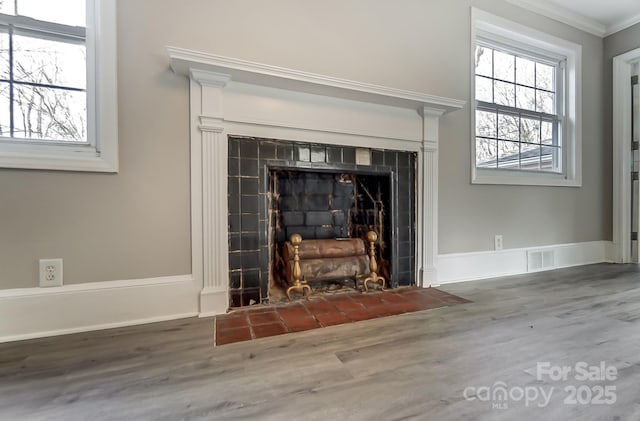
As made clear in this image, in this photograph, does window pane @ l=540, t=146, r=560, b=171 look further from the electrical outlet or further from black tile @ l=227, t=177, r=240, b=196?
the electrical outlet

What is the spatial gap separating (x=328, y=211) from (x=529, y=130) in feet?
7.68

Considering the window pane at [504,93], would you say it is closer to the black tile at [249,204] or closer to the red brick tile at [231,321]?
the black tile at [249,204]

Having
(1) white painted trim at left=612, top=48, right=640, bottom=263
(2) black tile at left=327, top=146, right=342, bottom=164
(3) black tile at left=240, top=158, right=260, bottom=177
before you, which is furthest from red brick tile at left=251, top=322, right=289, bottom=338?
(1) white painted trim at left=612, top=48, right=640, bottom=263

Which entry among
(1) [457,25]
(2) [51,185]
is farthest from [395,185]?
(2) [51,185]

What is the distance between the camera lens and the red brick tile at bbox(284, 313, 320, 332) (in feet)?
5.15

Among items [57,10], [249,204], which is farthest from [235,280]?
[57,10]

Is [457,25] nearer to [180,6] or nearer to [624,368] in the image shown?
[180,6]

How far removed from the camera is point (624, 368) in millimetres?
1177

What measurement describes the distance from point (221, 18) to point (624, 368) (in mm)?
2770

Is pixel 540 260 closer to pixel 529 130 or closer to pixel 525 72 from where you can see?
pixel 529 130

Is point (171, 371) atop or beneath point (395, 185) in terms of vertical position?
beneath

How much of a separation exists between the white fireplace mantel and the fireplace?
7cm

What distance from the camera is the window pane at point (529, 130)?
2896mm

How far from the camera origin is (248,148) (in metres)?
1.87
